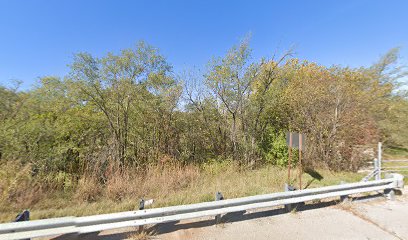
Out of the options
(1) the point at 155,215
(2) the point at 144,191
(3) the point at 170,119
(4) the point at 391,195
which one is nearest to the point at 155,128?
(3) the point at 170,119

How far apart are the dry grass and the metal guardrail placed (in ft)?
3.54

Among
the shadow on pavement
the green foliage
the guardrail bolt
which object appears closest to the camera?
the shadow on pavement

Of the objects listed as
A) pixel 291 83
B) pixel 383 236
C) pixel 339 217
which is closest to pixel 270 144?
pixel 291 83

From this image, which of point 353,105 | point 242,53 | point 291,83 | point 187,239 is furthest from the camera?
point 291,83

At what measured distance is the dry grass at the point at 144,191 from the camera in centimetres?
382

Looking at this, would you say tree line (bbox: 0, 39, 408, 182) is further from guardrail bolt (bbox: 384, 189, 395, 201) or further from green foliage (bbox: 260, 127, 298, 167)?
guardrail bolt (bbox: 384, 189, 395, 201)

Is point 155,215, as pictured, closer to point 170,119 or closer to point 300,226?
point 300,226

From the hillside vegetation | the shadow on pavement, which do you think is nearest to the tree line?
the hillside vegetation

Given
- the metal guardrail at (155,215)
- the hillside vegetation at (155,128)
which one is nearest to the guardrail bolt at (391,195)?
the metal guardrail at (155,215)

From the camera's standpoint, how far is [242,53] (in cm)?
761

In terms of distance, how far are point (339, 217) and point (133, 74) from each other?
747cm

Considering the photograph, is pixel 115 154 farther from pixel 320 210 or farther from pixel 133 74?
pixel 320 210

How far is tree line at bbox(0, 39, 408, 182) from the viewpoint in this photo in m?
5.82

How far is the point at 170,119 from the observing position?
7453mm
